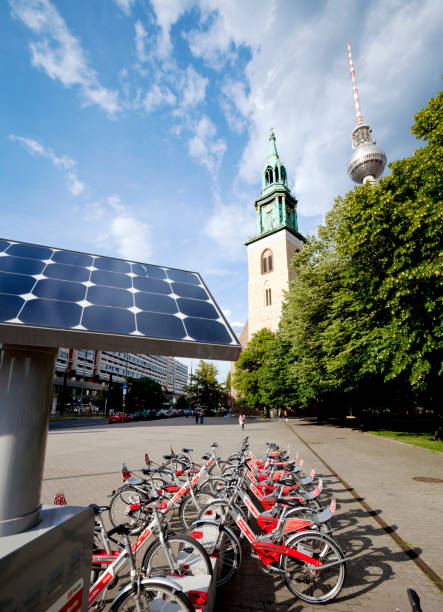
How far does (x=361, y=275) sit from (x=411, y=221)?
129 inches

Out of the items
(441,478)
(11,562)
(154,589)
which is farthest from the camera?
(441,478)

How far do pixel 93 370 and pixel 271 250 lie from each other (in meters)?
63.3

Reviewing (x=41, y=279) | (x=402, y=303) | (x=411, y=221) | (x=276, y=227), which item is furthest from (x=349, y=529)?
(x=276, y=227)

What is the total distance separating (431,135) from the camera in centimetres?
1255

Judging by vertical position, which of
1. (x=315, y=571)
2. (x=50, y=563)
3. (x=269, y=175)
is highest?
(x=269, y=175)

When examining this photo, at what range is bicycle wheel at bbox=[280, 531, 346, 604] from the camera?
379 centimetres

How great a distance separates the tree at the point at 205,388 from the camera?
191 feet

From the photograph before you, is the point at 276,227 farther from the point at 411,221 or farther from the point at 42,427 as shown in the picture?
the point at 42,427

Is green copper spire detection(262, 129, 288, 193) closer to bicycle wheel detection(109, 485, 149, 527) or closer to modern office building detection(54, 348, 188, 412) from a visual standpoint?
modern office building detection(54, 348, 188, 412)

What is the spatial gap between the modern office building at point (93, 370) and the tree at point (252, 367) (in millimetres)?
17776

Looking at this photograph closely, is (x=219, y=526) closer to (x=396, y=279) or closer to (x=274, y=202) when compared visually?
(x=396, y=279)

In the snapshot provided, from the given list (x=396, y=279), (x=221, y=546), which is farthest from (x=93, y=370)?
(x=221, y=546)

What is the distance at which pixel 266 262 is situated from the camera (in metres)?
61.2

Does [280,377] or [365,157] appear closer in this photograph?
[280,377]
